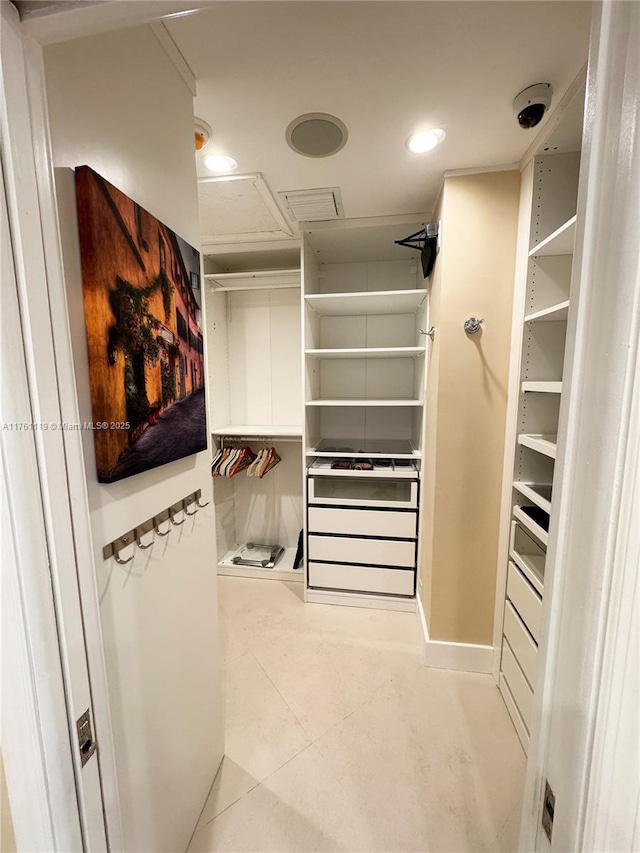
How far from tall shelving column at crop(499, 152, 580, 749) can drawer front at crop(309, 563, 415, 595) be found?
0.69 meters

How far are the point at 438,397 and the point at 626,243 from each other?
1.36m

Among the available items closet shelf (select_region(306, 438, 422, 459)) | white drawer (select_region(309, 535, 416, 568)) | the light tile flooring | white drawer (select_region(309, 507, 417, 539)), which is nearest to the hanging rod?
closet shelf (select_region(306, 438, 422, 459))

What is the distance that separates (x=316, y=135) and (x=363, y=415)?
Answer: 1.76 m

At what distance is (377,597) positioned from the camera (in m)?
2.31

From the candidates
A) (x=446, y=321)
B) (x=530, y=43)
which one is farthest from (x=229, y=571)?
(x=530, y=43)

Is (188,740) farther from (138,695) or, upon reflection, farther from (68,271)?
(68,271)

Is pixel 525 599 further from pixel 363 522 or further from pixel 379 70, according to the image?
pixel 379 70

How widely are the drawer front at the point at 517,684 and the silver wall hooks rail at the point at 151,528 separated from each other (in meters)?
1.52

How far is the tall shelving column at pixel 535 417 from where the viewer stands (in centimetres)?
139

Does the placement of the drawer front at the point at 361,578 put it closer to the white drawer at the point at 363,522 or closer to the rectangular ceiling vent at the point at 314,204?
the white drawer at the point at 363,522

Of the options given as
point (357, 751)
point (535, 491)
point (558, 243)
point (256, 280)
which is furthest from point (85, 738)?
point (256, 280)

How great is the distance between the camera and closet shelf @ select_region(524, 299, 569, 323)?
4.15ft

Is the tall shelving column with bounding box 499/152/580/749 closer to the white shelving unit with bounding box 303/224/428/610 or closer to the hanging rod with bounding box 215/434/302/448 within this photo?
the white shelving unit with bounding box 303/224/428/610

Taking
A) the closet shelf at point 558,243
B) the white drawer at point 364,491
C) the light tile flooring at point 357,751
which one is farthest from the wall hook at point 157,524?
the closet shelf at point 558,243
